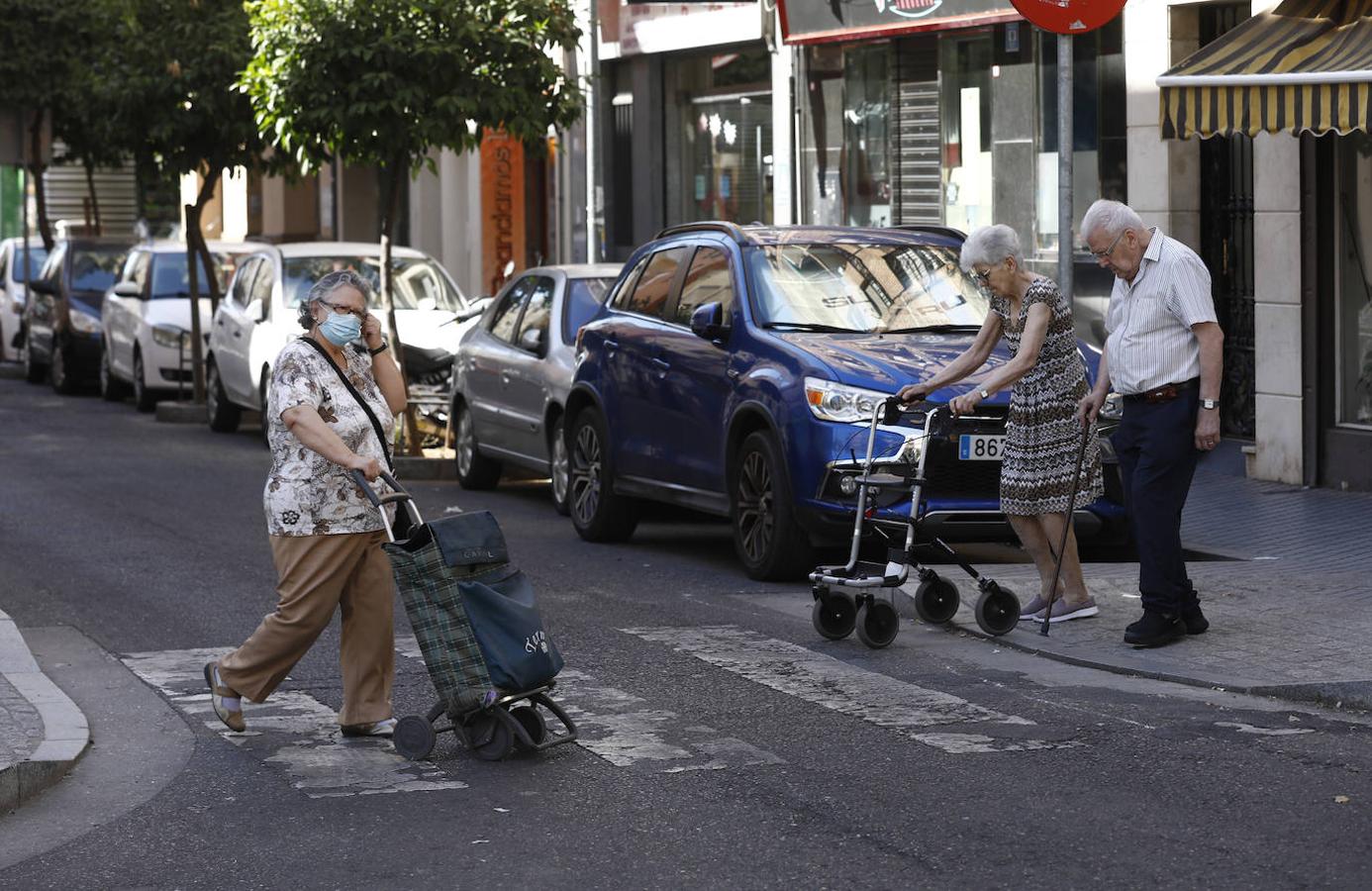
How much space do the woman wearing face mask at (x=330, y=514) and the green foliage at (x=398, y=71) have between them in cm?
Result: 1008

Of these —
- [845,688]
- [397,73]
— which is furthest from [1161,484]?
[397,73]

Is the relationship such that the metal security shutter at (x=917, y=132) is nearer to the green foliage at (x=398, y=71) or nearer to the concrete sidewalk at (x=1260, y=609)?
the green foliage at (x=398, y=71)

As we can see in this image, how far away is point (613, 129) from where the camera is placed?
90.5 feet

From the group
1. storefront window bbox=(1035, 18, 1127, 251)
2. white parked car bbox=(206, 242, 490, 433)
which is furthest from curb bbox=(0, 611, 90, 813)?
white parked car bbox=(206, 242, 490, 433)

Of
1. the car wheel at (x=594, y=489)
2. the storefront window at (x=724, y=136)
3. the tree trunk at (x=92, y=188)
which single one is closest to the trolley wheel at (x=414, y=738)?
the car wheel at (x=594, y=489)

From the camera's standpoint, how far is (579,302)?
15.7m

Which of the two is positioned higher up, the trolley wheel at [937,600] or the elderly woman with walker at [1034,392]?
the elderly woman with walker at [1034,392]

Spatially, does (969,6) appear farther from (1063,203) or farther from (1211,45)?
(1063,203)

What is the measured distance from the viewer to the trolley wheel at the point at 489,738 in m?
7.62

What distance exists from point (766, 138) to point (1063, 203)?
→ 42.7ft

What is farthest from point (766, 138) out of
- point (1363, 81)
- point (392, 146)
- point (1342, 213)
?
point (1363, 81)

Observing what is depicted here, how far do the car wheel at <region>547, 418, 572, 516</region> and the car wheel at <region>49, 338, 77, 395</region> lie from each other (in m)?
13.8

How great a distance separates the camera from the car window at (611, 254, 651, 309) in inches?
546

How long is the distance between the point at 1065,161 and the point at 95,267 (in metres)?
19.8
